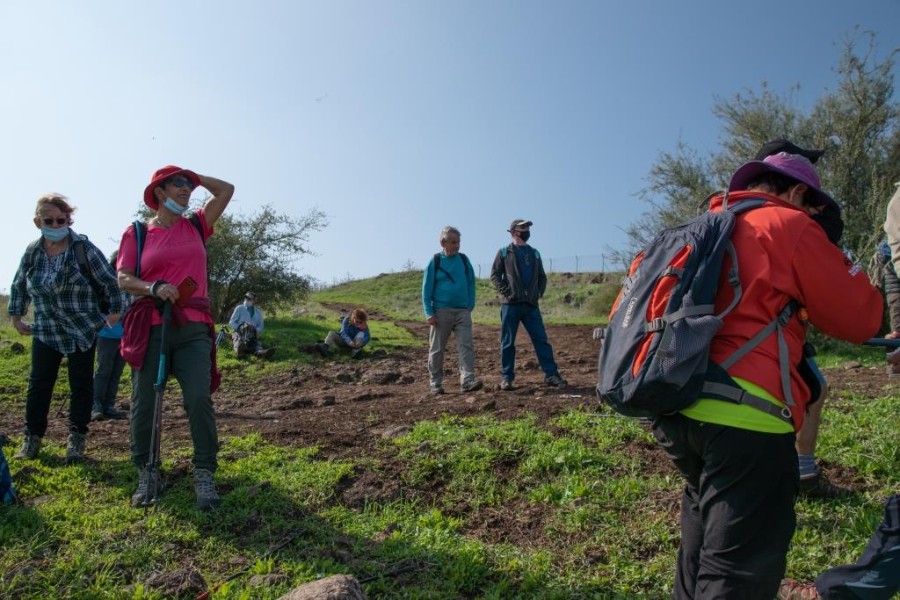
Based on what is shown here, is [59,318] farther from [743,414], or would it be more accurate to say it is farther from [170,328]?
[743,414]

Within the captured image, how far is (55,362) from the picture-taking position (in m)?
5.48

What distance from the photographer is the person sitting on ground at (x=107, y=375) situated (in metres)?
7.38

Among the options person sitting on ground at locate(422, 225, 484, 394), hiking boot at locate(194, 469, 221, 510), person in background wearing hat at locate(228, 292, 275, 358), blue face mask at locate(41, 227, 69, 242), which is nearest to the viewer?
hiking boot at locate(194, 469, 221, 510)

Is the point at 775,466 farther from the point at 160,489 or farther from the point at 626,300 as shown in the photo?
the point at 160,489

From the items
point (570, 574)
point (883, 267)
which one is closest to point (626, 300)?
point (570, 574)

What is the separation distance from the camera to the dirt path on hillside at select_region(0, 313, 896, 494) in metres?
6.02

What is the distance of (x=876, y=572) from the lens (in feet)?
7.59

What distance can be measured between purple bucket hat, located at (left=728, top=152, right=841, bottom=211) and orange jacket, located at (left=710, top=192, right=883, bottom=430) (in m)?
0.26

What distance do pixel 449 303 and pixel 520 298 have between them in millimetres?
861

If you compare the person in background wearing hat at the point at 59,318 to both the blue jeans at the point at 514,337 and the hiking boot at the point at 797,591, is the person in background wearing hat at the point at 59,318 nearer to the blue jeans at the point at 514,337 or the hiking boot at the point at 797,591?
the blue jeans at the point at 514,337

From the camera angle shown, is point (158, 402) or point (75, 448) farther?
point (75, 448)

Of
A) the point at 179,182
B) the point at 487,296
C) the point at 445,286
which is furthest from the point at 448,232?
the point at 487,296

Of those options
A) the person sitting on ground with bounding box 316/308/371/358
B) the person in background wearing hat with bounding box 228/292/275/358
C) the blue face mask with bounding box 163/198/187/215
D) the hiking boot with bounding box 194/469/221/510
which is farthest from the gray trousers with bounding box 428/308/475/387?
the person sitting on ground with bounding box 316/308/371/358

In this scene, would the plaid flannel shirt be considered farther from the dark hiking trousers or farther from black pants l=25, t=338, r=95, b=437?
the dark hiking trousers
